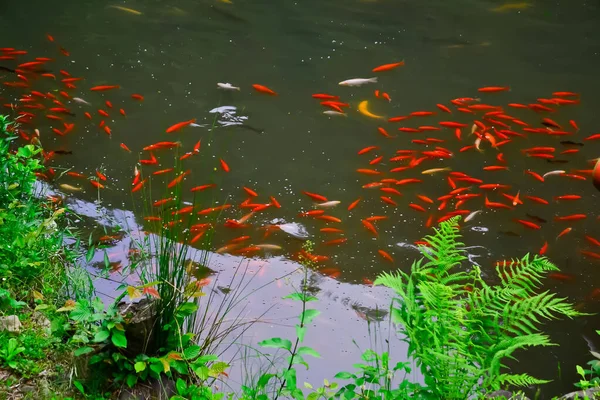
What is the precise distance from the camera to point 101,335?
8.39ft

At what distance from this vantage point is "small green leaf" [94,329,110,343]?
2.54 m

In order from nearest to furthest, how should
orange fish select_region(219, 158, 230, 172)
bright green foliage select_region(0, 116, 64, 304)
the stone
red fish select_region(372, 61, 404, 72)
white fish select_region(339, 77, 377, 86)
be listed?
the stone
bright green foliage select_region(0, 116, 64, 304)
orange fish select_region(219, 158, 230, 172)
white fish select_region(339, 77, 377, 86)
red fish select_region(372, 61, 404, 72)

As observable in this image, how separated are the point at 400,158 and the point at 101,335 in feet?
10.5

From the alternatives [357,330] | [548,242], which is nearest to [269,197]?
[357,330]

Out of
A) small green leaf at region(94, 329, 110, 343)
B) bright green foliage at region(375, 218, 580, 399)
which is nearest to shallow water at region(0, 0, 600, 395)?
bright green foliage at region(375, 218, 580, 399)

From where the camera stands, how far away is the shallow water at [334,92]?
4.53m

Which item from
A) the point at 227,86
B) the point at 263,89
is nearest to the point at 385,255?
the point at 263,89

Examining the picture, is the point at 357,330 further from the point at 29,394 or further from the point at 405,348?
the point at 29,394

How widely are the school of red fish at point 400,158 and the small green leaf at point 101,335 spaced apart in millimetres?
1590

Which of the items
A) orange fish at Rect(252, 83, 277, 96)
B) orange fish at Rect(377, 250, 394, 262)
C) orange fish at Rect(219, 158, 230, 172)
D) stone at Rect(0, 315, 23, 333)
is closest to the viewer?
stone at Rect(0, 315, 23, 333)

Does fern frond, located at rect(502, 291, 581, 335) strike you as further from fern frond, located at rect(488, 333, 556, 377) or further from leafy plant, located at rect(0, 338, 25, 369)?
leafy plant, located at rect(0, 338, 25, 369)

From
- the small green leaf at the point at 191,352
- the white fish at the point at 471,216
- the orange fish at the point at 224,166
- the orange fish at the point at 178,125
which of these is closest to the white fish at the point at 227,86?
the orange fish at the point at 178,125

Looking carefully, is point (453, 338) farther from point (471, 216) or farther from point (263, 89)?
point (263, 89)

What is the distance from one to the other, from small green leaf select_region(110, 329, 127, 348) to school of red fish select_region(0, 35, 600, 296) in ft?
5.20
